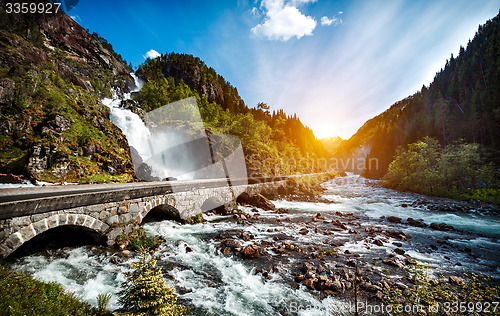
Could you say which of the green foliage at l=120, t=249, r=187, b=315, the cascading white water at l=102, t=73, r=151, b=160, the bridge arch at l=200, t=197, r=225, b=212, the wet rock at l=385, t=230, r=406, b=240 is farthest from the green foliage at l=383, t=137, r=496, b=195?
the cascading white water at l=102, t=73, r=151, b=160

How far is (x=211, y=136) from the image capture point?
33062mm

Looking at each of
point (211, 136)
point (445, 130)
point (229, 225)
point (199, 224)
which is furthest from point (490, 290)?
point (445, 130)

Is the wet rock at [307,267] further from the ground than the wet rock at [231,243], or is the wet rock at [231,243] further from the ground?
the wet rock at [231,243]

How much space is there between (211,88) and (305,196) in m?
58.4

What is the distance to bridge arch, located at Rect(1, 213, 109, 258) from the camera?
16.5ft

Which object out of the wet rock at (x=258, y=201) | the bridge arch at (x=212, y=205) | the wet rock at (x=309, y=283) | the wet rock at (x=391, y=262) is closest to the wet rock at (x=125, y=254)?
the wet rock at (x=309, y=283)

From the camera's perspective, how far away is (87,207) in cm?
698

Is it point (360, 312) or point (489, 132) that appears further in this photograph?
point (489, 132)

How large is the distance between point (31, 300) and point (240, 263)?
646cm

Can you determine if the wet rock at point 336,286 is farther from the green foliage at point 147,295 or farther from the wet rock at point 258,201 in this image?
the wet rock at point 258,201

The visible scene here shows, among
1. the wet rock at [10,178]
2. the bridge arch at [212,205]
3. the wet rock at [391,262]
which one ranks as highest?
the wet rock at [10,178]

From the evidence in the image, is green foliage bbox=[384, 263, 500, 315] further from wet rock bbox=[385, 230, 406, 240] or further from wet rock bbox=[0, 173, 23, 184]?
wet rock bbox=[0, 173, 23, 184]

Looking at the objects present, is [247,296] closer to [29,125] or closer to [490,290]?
[490,290]

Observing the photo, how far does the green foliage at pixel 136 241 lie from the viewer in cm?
819
